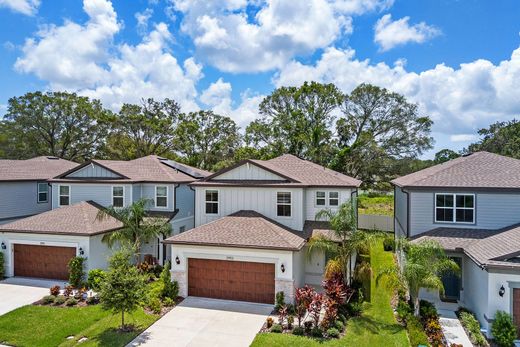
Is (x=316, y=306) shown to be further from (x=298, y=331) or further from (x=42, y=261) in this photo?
(x=42, y=261)

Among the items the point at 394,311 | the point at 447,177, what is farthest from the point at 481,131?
the point at 394,311

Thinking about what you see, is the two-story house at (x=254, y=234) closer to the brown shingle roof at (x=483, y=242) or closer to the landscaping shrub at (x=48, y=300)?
the brown shingle roof at (x=483, y=242)

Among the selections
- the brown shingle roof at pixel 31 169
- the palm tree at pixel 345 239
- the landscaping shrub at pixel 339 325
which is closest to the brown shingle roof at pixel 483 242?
the palm tree at pixel 345 239

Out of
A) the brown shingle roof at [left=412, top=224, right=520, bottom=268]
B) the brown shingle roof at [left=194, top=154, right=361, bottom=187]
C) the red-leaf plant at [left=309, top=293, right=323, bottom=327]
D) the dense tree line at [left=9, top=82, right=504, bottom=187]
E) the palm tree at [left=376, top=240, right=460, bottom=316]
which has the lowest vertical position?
the red-leaf plant at [left=309, top=293, right=323, bottom=327]

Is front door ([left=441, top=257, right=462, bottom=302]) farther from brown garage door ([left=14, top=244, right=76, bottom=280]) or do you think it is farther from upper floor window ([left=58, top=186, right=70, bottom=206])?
upper floor window ([left=58, top=186, right=70, bottom=206])

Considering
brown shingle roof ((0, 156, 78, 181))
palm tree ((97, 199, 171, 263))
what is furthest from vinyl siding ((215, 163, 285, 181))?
brown shingle roof ((0, 156, 78, 181))
